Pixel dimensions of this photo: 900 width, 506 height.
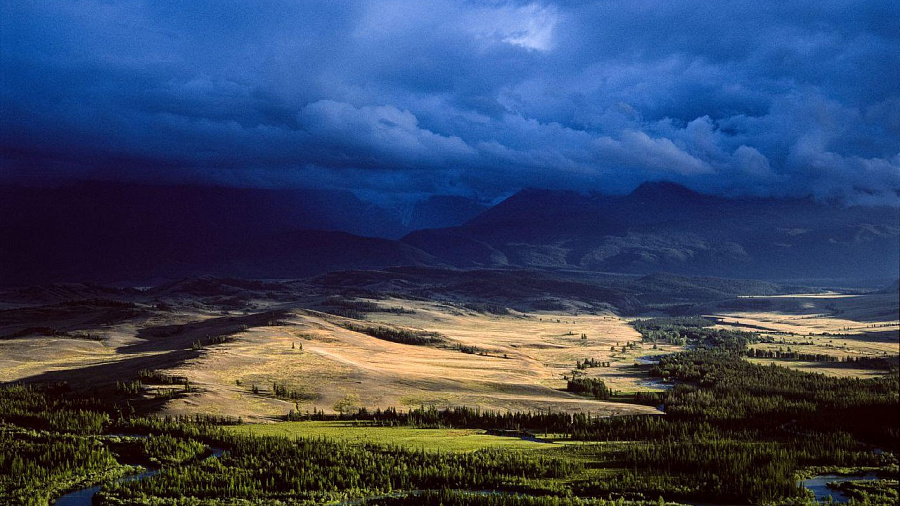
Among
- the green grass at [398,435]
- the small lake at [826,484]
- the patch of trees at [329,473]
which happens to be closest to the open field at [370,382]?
the green grass at [398,435]

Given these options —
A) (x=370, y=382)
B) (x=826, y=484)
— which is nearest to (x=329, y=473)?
(x=826, y=484)

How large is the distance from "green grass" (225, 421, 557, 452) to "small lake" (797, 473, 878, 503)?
Answer: 33.1 m

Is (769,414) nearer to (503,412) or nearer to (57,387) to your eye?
(503,412)

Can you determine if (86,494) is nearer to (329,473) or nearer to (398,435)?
(329,473)

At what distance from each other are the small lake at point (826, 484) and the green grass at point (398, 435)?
1302 inches

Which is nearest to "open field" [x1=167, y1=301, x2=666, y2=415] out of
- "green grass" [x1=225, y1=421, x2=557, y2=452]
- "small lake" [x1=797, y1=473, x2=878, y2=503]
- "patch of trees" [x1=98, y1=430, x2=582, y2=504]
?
"green grass" [x1=225, y1=421, x2=557, y2=452]

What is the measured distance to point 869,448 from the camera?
10519 cm

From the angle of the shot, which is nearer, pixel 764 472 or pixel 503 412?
pixel 764 472

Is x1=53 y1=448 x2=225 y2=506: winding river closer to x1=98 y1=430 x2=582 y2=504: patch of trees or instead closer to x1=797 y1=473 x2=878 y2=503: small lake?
x1=98 y1=430 x2=582 y2=504: patch of trees

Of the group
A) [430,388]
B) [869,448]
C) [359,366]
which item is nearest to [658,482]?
[869,448]

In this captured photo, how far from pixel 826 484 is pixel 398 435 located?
2199 inches

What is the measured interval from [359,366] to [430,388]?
26016 millimetres

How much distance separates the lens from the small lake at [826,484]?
81700mm

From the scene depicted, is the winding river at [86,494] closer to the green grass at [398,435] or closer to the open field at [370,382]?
the green grass at [398,435]
